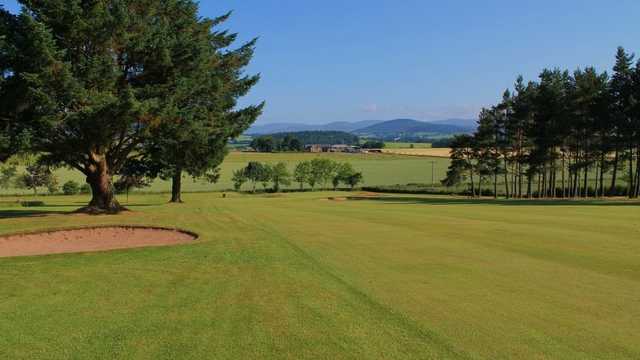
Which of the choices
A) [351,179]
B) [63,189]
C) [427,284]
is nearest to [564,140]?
[351,179]

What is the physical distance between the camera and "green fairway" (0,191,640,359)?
23.9 ft

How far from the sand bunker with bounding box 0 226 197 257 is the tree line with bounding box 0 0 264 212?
222 inches

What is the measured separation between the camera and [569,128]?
59375 millimetres

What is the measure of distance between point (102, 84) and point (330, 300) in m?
18.8

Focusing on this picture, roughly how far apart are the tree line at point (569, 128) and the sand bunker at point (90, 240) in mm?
47817

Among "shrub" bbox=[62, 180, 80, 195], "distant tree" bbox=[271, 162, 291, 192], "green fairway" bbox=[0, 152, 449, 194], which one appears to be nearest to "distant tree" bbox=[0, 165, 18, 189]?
"green fairway" bbox=[0, 152, 449, 194]

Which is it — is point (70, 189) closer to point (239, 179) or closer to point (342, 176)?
point (239, 179)

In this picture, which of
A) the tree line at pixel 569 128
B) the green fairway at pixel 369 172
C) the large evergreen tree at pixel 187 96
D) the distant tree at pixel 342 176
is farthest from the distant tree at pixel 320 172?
the large evergreen tree at pixel 187 96

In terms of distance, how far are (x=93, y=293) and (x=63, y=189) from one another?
8184cm

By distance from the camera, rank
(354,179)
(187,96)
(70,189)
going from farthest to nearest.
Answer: (354,179)
(70,189)
(187,96)

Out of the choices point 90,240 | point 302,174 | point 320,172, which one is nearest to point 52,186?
point 302,174

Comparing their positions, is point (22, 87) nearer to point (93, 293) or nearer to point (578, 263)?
point (93, 293)

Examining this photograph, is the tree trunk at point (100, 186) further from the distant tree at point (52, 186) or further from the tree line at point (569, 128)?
the distant tree at point (52, 186)

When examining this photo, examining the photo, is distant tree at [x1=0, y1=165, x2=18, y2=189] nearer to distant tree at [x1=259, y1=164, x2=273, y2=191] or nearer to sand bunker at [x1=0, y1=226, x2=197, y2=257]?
distant tree at [x1=259, y1=164, x2=273, y2=191]
